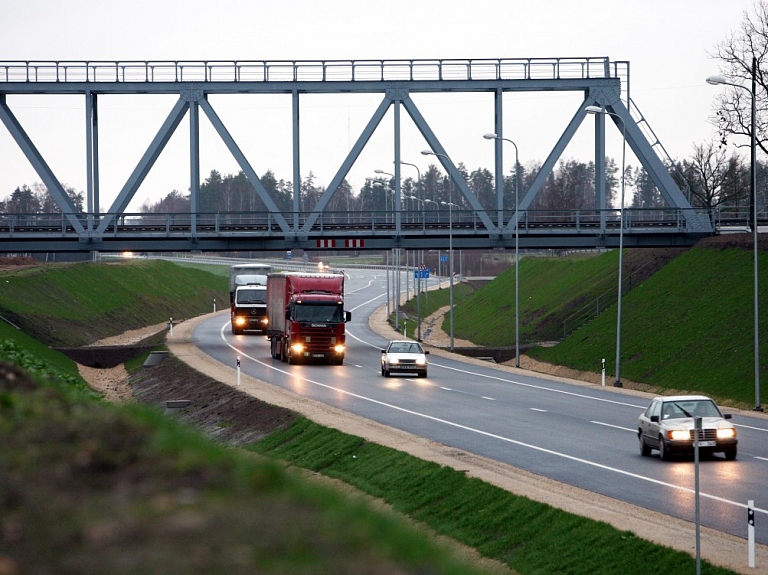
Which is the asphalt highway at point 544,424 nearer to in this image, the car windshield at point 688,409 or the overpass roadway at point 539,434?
the overpass roadway at point 539,434

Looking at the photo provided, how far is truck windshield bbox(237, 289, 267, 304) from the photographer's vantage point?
71750 mm

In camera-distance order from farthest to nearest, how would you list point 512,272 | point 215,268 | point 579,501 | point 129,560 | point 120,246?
point 215,268 < point 512,272 < point 120,246 < point 579,501 < point 129,560

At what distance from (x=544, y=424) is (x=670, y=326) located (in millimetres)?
21986

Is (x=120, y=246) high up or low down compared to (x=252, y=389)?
up

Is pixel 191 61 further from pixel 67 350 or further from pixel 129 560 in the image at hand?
pixel 129 560

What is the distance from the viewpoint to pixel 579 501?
1931 centimetres

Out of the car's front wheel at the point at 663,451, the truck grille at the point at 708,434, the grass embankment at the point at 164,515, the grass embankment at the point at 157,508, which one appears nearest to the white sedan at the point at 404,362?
the car's front wheel at the point at 663,451

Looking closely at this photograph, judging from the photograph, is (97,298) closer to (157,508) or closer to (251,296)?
(251,296)

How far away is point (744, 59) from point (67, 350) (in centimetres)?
3967

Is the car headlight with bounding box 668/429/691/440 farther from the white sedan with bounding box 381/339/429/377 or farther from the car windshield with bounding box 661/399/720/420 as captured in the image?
the white sedan with bounding box 381/339/429/377

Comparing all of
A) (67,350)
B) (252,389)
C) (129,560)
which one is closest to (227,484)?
(129,560)

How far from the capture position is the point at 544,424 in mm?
31562

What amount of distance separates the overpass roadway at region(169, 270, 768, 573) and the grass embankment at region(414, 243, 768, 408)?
11.0 ft

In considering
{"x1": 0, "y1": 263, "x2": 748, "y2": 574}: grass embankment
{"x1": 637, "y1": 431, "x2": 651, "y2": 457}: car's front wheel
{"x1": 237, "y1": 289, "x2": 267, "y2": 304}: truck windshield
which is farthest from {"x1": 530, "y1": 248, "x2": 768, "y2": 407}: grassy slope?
{"x1": 0, "y1": 263, "x2": 748, "y2": 574}: grass embankment
